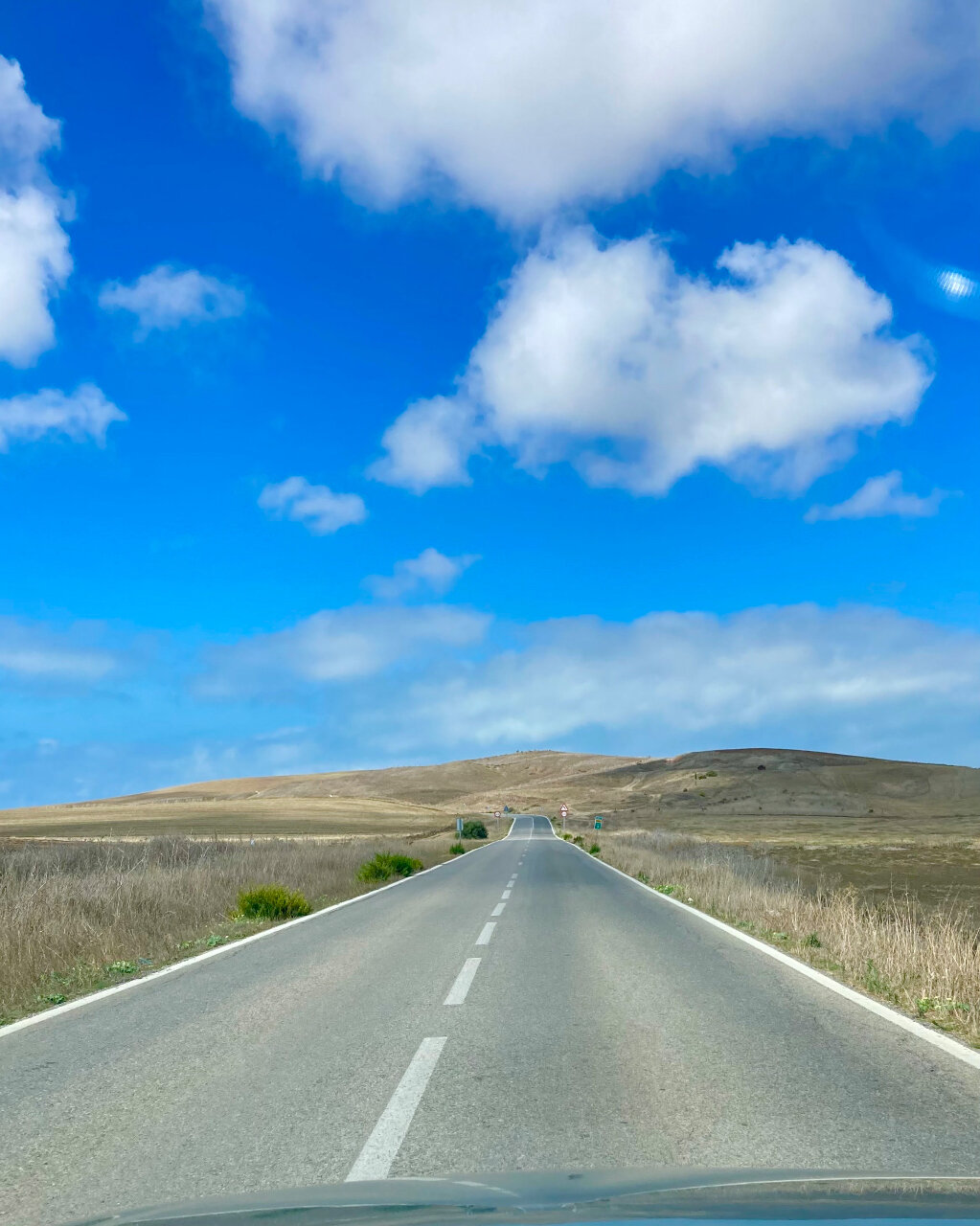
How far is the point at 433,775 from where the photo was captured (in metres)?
198

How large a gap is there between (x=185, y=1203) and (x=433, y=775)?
197557 millimetres

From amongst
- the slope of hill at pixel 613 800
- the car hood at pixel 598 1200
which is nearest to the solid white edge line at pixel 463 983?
the car hood at pixel 598 1200

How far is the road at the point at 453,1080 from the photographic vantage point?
4477mm

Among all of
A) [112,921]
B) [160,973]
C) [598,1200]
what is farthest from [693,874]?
[598,1200]

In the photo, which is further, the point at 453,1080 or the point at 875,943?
the point at 875,943

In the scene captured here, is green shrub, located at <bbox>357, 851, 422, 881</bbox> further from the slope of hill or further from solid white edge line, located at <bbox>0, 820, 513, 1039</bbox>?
the slope of hill

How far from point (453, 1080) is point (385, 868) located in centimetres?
2215

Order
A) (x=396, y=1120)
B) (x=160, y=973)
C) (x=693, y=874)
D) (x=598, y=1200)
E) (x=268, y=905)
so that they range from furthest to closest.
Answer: (x=693, y=874), (x=268, y=905), (x=160, y=973), (x=396, y=1120), (x=598, y=1200)

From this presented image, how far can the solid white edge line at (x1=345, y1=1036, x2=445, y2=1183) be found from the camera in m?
4.34

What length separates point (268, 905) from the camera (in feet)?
54.3

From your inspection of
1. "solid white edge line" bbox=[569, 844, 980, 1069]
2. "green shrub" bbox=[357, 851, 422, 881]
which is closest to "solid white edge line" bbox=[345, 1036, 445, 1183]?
"solid white edge line" bbox=[569, 844, 980, 1069]

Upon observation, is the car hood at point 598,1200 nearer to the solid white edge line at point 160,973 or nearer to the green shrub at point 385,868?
the solid white edge line at point 160,973

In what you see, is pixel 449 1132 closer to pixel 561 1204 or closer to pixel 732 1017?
pixel 561 1204

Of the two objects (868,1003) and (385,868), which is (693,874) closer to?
(385,868)
